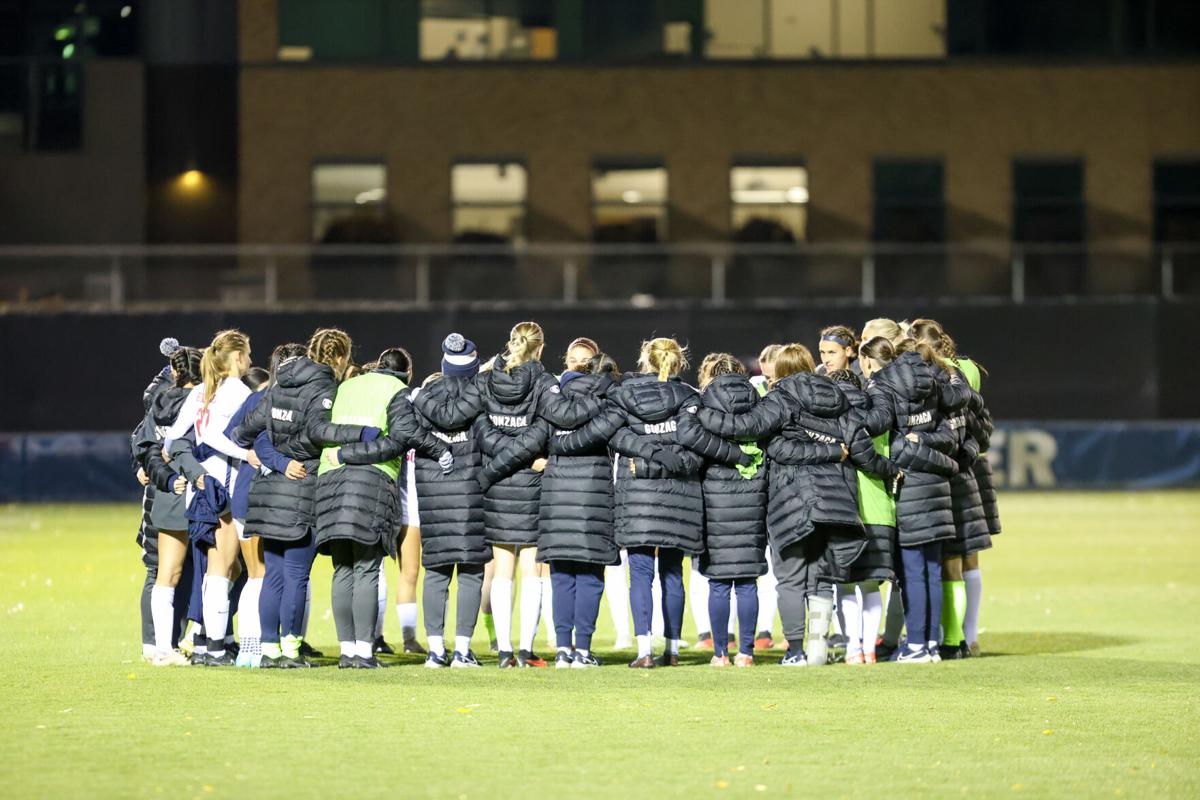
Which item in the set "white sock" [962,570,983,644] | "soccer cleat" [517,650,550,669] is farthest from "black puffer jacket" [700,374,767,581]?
"white sock" [962,570,983,644]

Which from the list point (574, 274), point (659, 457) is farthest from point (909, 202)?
point (659, 457)

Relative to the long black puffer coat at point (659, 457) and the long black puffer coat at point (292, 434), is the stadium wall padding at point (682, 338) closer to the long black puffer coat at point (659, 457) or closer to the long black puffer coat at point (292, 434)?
the long black puffer coat at point (659, 457)

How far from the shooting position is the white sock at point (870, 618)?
1222cm

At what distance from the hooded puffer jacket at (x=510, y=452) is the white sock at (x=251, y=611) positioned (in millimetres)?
1529

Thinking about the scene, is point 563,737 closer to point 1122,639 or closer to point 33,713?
point 33,713

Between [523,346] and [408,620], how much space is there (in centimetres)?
226

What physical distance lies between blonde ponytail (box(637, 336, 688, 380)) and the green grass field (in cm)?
192

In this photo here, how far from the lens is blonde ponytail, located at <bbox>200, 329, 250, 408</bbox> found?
11.7 meters

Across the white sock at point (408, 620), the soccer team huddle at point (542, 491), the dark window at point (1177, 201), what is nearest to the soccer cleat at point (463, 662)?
the soccer team huddle at point (542, 491)

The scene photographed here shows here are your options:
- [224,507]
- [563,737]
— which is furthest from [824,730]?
[224,507]

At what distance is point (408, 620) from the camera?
12.9m

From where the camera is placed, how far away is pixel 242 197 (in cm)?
3769

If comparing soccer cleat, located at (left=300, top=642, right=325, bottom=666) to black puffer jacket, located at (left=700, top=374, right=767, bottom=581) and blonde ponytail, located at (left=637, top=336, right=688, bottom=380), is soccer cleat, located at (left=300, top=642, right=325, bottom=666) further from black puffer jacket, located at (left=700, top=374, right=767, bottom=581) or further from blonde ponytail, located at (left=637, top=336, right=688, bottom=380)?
blonde ponytail, located at (left=637, top=336, right=688, bottom=380)

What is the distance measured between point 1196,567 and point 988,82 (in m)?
20.5
